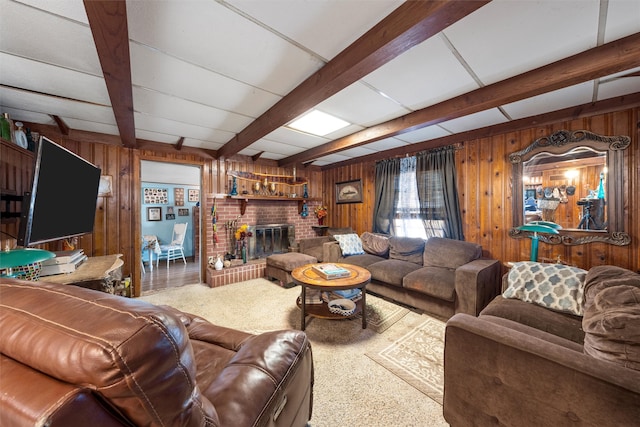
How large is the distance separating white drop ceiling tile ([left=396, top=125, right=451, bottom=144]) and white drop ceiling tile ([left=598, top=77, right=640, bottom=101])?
1315 mm

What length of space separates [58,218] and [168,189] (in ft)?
15.1

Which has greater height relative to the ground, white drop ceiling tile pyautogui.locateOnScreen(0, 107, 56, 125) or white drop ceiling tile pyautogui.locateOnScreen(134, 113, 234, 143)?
white drop ceiling tile pyautogui.locateOnScreen(134, 113, 234, 143)

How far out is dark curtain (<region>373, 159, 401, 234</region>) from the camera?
392 cm

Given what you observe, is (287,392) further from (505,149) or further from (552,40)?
(505,149)

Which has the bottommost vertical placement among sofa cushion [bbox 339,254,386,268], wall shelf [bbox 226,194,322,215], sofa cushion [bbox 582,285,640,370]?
sofa cushion [bbox 339,254,386,268]

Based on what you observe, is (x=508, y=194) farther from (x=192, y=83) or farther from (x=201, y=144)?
(x=201, y=144)

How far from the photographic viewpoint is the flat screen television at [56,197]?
4.90ft

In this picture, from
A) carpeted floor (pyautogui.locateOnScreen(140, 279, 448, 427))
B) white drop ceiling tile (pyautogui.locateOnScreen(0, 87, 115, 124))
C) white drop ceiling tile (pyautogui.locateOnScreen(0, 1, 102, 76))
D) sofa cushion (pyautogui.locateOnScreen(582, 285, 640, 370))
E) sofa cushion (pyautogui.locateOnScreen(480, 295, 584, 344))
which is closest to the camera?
sofa cushion (pyautogui.locateOnScreen(582, 285, 640, 370))

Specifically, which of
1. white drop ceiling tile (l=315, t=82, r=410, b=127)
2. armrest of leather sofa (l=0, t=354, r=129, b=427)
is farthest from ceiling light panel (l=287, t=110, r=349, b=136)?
armrest of leather sofa (l=0, t=354, r=129, b=427)

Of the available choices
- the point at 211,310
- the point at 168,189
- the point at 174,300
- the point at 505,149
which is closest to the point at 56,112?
the point at 174,300

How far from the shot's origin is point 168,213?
5.92 metres

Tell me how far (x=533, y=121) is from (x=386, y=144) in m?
1.70

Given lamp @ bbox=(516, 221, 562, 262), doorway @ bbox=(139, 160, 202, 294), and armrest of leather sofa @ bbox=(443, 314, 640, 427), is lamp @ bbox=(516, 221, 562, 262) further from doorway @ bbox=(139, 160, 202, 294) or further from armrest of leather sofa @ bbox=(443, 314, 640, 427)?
doorway @ bbox=(139, 160, 202, 294)

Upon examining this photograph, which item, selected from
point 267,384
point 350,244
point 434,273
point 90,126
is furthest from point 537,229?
point 90,126
